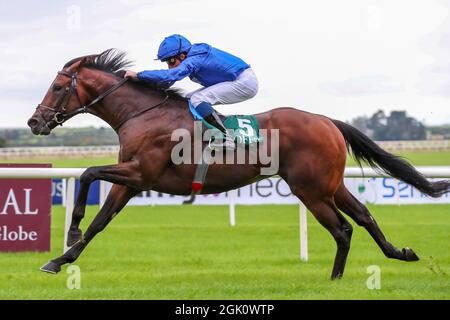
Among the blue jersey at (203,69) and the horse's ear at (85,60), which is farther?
the horse's ear at (85,60)

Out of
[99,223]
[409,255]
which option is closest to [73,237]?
[99,223]

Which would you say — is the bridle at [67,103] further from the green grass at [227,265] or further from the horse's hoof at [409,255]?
the horse's hoof at [409,255]

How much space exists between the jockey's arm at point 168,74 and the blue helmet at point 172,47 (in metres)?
0.16

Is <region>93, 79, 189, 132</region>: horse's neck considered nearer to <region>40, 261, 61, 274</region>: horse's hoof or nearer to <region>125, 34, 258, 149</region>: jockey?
<region>125, 34, 258, 149</region>: jockey

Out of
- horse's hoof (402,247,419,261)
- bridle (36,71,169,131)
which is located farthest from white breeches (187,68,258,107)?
horse's hoof (402,247,419,261)

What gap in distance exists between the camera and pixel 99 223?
582 centimetres

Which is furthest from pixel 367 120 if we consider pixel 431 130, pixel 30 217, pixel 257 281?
pixel 257 281

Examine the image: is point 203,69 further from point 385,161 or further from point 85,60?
point 385,161

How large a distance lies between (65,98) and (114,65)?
54 centimetres

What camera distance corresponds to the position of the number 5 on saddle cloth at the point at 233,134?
5988 millimetres

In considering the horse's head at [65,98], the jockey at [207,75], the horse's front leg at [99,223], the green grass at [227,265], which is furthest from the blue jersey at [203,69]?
the green grass at [227,265]

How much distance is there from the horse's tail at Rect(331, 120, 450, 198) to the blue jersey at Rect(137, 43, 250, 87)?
1.06 meters

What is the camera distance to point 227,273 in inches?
268

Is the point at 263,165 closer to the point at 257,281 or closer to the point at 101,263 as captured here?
the point at 257,281
